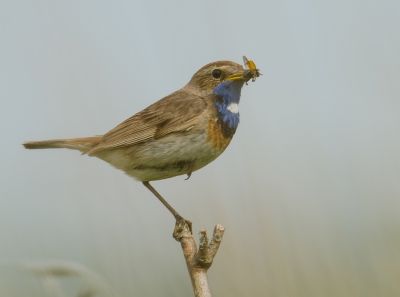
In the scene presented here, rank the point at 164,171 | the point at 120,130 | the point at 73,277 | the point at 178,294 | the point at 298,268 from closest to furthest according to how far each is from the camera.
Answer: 1. the point at 73,277
2. the point at 178,294
3. the point at 298,268
4. the point at 164,171
5. the point at 120,130

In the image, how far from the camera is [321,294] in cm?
308

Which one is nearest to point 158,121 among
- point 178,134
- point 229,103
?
point 178,134

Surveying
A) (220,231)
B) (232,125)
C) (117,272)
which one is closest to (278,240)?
(232,125)

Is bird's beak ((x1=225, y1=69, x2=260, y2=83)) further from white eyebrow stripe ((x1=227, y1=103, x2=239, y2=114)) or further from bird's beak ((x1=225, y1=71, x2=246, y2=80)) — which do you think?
white eyebrow stripe ((x1=227, y1=103, x2=239, y2=114))

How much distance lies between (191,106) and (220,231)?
1.55m

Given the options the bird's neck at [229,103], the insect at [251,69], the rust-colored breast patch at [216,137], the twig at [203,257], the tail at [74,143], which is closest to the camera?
the twig at [203,257]

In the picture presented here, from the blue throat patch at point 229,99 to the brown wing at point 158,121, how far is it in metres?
0.12

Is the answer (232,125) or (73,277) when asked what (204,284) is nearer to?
(73,277)

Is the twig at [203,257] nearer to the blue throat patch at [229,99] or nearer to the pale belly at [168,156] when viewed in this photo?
the pale belly at [168,156]

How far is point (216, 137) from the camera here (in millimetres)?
3543

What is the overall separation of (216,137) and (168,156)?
326 mm

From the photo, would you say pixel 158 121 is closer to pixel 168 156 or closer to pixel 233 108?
pixel 168 156

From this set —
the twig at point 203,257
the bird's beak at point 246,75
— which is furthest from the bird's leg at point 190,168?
the twig at point 203,257

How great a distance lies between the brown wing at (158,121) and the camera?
12.1 feet
